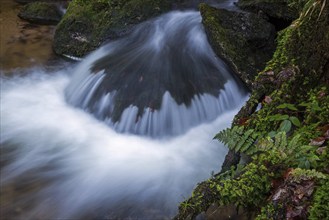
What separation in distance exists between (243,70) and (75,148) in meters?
3.40

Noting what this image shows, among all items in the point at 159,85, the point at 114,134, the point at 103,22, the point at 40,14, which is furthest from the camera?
the point at 40,14

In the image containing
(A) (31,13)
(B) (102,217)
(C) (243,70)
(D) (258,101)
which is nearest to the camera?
(D) (258,101)

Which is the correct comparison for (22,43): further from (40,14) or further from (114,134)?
(114,134)

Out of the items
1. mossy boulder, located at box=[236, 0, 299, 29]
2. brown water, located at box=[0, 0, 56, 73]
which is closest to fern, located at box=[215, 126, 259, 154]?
mossy boulder, located at box=[236, 0, 299, 29]

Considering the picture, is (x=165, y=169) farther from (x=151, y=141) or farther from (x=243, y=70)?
(x=243, y=70)

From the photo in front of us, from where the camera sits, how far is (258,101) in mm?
3344

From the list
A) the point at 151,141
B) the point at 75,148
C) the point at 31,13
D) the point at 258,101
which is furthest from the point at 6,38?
the point at 258,101

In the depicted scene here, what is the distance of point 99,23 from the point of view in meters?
9.12

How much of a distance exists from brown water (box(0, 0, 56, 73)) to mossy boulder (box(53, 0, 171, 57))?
47 cm

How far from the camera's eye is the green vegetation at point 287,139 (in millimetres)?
2174

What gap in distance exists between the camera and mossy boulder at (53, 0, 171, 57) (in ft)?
29.1

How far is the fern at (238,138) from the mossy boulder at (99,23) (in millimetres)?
6509

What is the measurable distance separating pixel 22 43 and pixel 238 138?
8.20 meters

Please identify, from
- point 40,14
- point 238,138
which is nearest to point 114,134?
point 238,138
